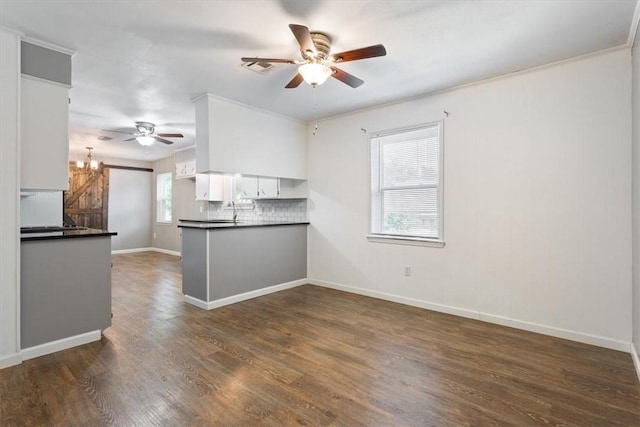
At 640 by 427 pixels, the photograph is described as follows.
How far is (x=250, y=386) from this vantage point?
2184 mm

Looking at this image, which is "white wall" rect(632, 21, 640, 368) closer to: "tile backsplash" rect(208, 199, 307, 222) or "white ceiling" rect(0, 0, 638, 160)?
"white ceiling" rect(0, 0, 638, 160)

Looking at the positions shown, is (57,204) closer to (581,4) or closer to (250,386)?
(250,386)

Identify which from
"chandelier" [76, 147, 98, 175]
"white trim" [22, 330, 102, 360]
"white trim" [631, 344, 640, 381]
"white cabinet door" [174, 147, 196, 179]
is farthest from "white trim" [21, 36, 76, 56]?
"chandelier" [76, 147, 98, 175]

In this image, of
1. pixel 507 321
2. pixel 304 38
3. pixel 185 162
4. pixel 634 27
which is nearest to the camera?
pixel 304 38

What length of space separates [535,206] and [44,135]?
15.2 feet

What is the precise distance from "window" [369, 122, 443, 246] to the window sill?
14 millimetres

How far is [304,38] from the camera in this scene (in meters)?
2.15

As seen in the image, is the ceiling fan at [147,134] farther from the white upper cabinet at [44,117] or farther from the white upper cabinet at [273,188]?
the white upper cabinet at [44,117]

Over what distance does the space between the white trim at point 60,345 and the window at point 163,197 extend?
6279 millimetres

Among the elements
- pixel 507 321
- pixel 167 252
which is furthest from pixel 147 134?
pixel 507 321

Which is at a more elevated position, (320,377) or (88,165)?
(88,165)

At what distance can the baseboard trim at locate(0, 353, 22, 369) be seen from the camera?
7.86 ft

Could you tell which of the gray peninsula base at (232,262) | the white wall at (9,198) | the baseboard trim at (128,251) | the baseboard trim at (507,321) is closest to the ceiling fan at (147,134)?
the gray peninsula base at (232,262)

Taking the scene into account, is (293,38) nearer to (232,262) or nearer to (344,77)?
(344,77)
